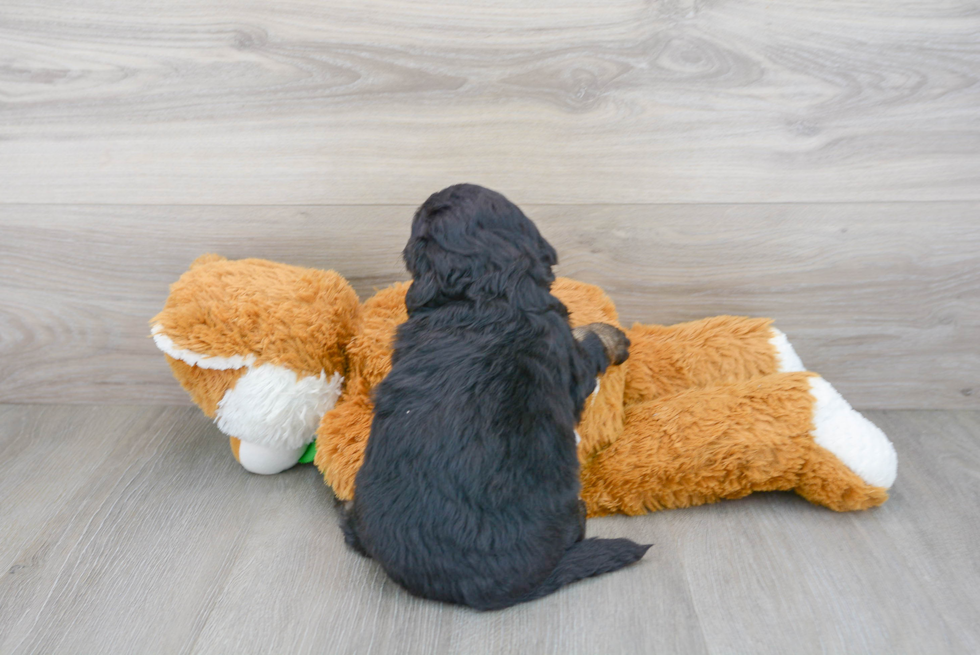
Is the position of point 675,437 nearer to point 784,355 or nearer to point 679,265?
point 784,355

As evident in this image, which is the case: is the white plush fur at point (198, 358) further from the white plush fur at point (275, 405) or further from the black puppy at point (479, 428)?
the black puppy at point (479, 428)

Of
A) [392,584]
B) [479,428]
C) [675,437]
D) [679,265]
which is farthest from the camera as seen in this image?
[679,265]

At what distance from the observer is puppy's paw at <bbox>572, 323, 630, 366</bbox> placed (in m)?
1.23

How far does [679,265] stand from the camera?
1489mm

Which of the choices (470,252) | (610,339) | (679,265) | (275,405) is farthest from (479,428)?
(679,265)

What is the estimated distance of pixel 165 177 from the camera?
1.46m

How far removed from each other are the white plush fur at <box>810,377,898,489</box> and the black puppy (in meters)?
0.41

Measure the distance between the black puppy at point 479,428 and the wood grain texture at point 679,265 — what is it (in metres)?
0.41

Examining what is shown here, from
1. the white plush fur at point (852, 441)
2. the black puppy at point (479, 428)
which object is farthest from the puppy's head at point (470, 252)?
the white plush fur at point (852, 441)

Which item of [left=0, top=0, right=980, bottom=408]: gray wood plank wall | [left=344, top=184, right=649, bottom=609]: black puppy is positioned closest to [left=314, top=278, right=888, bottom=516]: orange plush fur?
[left=344, top=184, right=649, bottom=609]: black puppy

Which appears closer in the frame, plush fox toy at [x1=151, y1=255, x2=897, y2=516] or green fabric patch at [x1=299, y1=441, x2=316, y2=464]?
plush fox toy at [x1=151, y1=255, x2=897, y2=516]

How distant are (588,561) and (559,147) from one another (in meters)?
0.83

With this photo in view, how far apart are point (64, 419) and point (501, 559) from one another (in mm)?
1259

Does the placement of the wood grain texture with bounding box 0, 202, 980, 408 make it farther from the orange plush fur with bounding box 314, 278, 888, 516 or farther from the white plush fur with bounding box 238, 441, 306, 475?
the white plush fur with bounding box 238, 441, 306, 475
